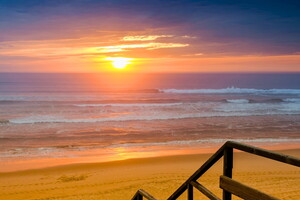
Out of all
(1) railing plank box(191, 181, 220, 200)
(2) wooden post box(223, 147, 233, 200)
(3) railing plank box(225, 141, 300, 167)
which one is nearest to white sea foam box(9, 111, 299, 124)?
(1) railing plank box(191, 181, 220, 200)

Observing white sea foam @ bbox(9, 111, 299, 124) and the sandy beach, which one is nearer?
the sandy beach

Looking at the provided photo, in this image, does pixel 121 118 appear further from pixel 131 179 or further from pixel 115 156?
pixel 131 179

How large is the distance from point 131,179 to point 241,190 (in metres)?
7.57

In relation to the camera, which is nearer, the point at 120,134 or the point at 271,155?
the point at 271,155

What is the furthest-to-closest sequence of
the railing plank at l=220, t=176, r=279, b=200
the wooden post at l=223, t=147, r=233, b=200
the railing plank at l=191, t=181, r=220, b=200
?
the railing plank at l=191, t=181, r=220, b=200 < the wooden post at l=223, t=147, r=233, b=200 < the railing plank at l=220, t=176, r=279, b=200

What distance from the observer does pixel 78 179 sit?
376 inches

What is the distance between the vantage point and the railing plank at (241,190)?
2.05 metres

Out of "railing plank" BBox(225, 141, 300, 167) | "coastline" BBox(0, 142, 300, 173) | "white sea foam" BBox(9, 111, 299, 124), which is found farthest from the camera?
"white sea foam" BBox(9, 111, 299, 124)

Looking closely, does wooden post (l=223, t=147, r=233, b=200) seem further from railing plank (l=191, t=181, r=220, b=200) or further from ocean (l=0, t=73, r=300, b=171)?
ocean (l=0, t=73, r=300, b=171)

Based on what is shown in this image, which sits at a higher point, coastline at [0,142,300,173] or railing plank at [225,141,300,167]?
coastline at [0,142,300,173]

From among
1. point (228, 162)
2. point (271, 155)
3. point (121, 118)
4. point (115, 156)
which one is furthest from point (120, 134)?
point (271, 155)

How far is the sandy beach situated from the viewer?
26.8 feet

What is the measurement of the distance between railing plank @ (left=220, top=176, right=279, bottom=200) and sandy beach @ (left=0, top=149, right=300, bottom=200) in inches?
231

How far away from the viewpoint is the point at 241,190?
2193 millimetres
